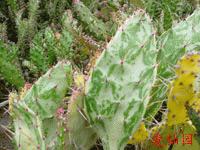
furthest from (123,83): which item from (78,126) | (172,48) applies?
(172,48)

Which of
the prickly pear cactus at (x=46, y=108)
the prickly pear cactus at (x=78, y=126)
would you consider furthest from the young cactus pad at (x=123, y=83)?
the prickly pear cactus at (x=46, y=108)

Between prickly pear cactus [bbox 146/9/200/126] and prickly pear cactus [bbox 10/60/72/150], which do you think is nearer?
prickly pear cactus [bbox 10/60/72/150]

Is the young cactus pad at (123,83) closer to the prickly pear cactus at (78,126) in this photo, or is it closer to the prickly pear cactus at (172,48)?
the prickly pear cactus at (78,126)

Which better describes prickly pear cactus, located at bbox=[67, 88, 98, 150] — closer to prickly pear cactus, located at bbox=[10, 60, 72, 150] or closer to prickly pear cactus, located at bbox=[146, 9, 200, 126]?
prickly pear cactus, located at bbox=[10, 60, 72, 150]

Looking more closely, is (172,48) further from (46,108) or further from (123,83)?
(46,108)

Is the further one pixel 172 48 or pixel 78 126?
pixel 172 48

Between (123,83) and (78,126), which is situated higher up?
(123,83)

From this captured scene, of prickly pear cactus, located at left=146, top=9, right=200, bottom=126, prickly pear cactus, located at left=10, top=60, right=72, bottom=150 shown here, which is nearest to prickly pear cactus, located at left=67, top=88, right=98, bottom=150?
prickly pear cactus, located at left=10, top=60, right=72, bottom=150
